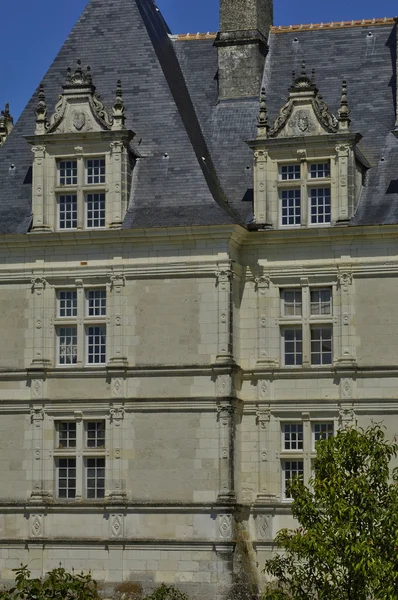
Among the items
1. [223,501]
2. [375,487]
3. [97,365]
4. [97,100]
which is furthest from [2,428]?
[375,487]

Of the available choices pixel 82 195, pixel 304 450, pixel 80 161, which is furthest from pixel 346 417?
pixel 80 161

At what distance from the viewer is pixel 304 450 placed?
42.6 m

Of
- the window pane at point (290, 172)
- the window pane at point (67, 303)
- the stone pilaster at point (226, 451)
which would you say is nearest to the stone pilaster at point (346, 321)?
the window pane at point (290, 172)

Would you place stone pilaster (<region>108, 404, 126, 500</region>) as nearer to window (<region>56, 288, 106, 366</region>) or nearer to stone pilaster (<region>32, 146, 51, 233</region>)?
window (<region>56, 288, 106, 366</region>)

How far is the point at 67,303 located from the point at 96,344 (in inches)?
53.1

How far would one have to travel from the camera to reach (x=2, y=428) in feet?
143

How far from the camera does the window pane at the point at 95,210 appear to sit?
44.1m

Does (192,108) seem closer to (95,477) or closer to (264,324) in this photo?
(264,324)

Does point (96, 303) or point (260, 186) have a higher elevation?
point (260, 186)

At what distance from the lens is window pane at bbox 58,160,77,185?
Result: 4428cm

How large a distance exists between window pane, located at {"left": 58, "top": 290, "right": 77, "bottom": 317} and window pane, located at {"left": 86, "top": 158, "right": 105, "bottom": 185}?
2.95 meters

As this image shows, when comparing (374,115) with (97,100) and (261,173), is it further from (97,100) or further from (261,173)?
(97,100)

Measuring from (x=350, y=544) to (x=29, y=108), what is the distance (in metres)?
18.7

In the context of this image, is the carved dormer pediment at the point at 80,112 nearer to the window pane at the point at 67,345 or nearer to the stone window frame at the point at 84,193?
the stone window frame at the point at 84,193
